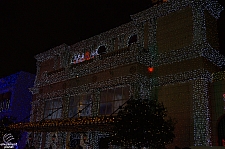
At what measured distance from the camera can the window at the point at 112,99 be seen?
2156cm

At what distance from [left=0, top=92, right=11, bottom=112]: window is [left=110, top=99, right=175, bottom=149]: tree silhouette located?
2279cm

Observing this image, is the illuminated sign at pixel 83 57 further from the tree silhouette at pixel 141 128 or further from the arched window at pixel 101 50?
the tree silhouette at pixel 141 128

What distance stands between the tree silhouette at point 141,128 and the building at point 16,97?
20935 millimetres

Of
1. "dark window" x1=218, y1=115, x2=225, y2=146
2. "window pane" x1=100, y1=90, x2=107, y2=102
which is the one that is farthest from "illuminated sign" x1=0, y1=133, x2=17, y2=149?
"dark window" x1=218, y1=115, x2=225, y2=146

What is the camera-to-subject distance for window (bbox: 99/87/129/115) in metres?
21.6

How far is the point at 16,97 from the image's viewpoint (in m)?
34.7

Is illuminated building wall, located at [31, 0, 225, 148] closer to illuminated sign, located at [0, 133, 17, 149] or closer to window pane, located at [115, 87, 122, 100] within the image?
window pane, located at [115, 87, 122, 100]

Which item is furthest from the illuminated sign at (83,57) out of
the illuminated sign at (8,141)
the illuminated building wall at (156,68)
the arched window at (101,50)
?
the illuminated sign at (8,141)

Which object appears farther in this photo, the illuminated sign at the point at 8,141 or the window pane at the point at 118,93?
the illuminated sign at the point at 8,141

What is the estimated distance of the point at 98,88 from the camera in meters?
23.3

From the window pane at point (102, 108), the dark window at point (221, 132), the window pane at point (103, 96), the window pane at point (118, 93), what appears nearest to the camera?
the dark window at point (221, 132)

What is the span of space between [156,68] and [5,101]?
74.5ft

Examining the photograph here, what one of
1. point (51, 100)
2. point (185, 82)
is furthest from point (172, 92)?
point (51, 100)

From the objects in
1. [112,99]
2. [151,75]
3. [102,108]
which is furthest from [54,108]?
[151,75]
